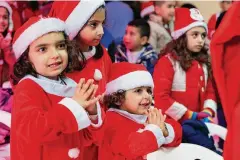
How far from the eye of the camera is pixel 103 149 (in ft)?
5.30

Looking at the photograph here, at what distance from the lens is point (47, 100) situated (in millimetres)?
1424

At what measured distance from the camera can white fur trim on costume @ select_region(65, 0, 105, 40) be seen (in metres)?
1.68

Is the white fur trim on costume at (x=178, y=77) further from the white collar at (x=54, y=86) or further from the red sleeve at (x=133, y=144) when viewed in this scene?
the white collar at (x=54, y=86)

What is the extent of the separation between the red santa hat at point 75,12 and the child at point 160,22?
1545 mm

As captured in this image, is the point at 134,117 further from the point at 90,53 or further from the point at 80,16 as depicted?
the point at 80,16

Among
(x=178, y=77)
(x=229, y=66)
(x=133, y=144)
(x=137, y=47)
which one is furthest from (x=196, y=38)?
(x=229, y=66)

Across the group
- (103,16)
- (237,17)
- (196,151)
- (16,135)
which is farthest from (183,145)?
(237,17)

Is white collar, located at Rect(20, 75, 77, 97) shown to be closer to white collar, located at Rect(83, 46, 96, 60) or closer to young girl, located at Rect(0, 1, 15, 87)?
white collar, located at Rect(83, 46, 96, 60)

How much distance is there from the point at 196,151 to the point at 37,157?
669mm

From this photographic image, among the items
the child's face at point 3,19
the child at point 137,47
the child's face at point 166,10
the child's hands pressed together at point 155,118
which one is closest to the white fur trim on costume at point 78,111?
the child's hands pressed together at point 155,118

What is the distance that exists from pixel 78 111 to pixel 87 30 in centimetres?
46

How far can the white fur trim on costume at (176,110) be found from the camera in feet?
7.98

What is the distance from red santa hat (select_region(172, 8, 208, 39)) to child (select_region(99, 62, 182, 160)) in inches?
32.5

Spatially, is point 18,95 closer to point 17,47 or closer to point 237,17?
point 17,47
